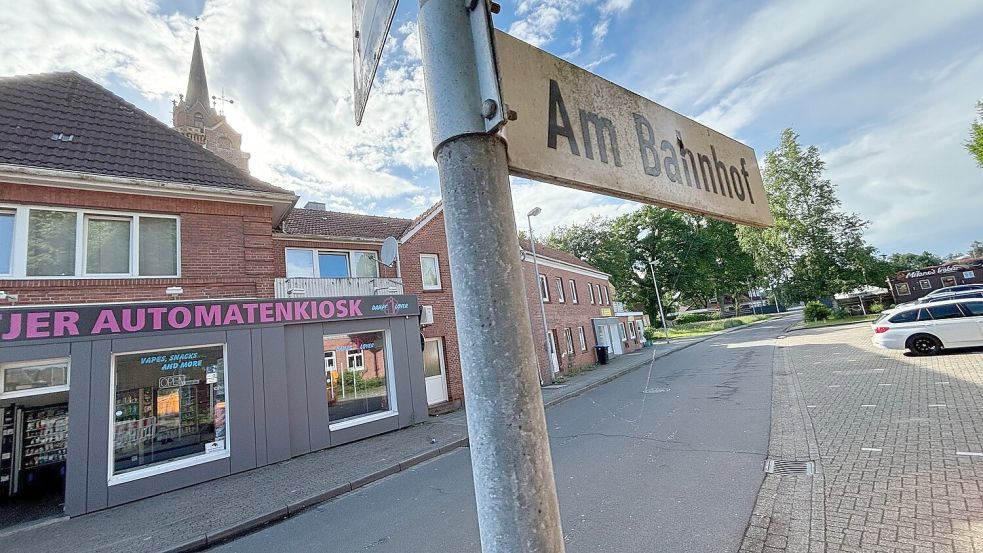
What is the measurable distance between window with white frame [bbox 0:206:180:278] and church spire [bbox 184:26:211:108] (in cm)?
3157

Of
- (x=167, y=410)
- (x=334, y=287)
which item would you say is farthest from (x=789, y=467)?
(x=167, y=410)

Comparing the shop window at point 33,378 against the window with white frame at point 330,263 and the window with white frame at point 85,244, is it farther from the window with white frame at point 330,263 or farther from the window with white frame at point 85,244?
the window with white frame at point 330,263

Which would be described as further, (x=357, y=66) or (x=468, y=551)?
(x=468, y=551)

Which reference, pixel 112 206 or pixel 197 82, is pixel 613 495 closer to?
pixel 112 206

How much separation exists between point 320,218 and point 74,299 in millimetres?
8367

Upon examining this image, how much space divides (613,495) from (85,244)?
36.8ft

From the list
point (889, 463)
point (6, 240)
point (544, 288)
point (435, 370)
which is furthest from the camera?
point (544, 288)

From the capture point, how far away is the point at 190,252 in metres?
9.52

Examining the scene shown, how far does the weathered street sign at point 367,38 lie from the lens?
1354mm

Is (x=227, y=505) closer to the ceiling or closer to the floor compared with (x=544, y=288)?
closer to the floor

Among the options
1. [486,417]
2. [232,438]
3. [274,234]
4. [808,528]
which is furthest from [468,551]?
[274,234]

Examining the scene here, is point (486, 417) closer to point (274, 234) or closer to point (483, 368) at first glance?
point (483, 368)

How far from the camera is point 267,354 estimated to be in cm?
977

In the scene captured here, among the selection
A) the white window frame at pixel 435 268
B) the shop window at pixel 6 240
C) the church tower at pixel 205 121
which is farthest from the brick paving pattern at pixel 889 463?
the church tower at pixel 205 121
